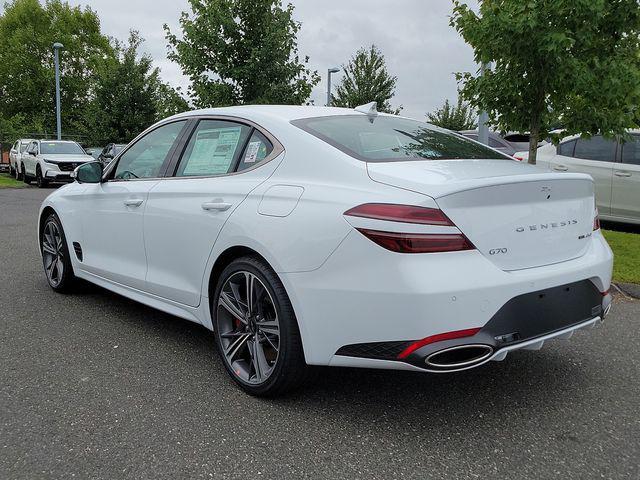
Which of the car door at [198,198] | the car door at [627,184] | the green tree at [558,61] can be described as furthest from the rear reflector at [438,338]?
the car door at [627,184]

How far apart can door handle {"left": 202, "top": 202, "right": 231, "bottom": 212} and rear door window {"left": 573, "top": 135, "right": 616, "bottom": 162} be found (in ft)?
21.8

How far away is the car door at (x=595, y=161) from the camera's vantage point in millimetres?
8203

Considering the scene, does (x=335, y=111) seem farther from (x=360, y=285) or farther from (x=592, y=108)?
(x=592, y=108)

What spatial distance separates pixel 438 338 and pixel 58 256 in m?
3.94

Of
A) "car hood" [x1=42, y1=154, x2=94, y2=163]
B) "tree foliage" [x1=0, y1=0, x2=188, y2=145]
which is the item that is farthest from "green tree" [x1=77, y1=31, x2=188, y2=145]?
"tree foliage" [x1=0, y1=0, x2=188, y2=145]

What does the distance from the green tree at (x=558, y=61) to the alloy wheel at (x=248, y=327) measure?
417cm

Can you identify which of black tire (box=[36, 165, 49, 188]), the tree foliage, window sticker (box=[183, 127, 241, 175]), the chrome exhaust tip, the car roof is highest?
the tree foliage

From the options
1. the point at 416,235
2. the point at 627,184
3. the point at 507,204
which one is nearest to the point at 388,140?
the point at 507,204

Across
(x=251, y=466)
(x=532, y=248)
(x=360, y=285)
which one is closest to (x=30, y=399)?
(x=251, y=466)

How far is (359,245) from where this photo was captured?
2561 millimetres

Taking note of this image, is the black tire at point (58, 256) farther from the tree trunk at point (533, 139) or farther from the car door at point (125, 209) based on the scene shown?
the tree trunk at point (533, 139)

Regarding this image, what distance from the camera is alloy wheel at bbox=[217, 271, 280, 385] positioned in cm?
304

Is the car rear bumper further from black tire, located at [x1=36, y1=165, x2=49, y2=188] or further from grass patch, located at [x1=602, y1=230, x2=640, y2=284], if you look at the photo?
black tire, located at [x1=36, y1=165, x2=49, y2=188]

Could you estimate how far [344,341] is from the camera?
264cm
